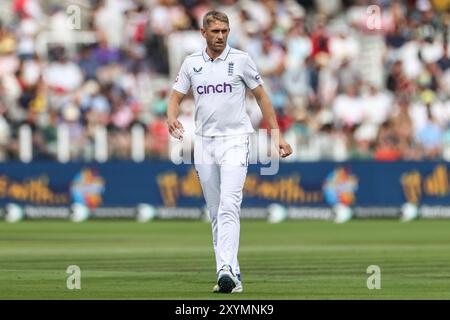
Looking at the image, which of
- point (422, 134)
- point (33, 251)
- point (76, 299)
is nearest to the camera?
point (76, 299)

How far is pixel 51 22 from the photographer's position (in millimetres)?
32188

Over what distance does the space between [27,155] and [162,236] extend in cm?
582

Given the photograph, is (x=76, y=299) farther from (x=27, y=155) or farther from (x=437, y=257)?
(x=27, y=155)

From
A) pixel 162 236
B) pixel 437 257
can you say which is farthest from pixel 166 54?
pixel 437 257

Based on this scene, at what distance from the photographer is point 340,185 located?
28062 mm

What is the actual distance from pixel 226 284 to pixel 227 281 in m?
0.04

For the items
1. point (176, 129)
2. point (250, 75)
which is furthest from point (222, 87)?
point (176, 129)

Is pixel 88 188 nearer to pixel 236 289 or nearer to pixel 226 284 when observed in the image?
pixel 236 289

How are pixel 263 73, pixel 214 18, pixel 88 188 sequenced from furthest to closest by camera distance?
1. pixel 263 73
2. pixel 88 188
3. pixel 214 18

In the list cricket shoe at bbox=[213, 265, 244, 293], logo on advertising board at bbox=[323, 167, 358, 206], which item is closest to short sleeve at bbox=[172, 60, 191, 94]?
cricket shoe at bbox=[213, 265, 244, 293]

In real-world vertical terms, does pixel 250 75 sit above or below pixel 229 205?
above

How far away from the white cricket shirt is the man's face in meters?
0.19

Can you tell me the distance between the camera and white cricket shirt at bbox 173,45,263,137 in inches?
541

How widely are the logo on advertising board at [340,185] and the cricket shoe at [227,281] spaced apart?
14622 millimetres
